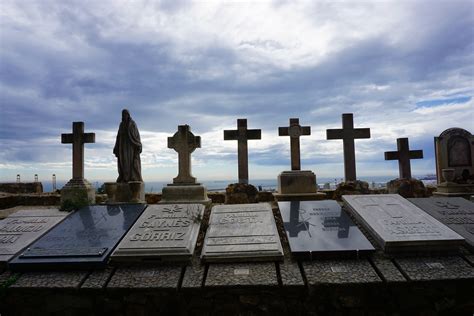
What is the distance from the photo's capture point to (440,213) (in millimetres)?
5348

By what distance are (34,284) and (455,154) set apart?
1024 cm

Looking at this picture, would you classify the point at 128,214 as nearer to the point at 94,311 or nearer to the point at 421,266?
the point at 94,311

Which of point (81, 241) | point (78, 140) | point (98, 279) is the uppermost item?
point (78, 140)

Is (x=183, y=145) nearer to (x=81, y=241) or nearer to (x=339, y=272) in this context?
(x=81, y=241)

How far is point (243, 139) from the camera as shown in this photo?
934 cm

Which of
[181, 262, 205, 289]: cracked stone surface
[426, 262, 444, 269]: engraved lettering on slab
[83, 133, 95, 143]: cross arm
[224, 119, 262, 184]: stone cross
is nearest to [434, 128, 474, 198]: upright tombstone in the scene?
[224, 119, 262, 184]: stone cross

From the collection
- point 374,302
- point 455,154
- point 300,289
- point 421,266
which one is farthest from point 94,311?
point 455,154

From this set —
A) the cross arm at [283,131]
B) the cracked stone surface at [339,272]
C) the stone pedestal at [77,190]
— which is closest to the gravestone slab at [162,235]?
the cracked stone surface at [339,272]

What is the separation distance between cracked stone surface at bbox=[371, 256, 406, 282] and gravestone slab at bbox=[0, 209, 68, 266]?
4.67 m

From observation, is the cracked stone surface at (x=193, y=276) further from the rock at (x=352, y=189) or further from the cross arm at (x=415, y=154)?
the cross arm at (x=415, y=154)

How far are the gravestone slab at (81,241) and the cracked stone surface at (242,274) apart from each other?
1417 millimetres

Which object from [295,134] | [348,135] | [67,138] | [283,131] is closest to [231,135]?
[283,131]

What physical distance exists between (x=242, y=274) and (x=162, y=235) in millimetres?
1389

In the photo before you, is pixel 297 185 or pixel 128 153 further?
pixel 297 185
